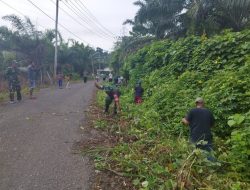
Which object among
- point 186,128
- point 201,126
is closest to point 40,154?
point 201,126

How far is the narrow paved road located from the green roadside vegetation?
744 millimetres

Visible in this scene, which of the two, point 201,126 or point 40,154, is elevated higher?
point 201,126

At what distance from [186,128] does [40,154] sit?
→ 3729 mm

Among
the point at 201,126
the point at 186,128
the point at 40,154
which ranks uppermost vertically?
the point at 201,126

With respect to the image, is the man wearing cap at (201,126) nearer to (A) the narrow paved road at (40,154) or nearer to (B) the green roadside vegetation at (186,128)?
(B) the green roadside vegetation at (186,128)

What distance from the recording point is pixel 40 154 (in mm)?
6605

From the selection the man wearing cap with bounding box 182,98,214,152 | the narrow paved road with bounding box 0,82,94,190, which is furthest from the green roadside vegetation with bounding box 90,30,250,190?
the narrow paved road with bounding box 0,82,94,190

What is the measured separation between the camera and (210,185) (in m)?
5.10

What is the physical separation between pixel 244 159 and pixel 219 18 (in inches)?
574

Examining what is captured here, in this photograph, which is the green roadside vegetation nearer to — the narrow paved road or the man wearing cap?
the man wearing cap

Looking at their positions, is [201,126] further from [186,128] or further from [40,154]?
[40,154]

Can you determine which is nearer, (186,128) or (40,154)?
(40,154)

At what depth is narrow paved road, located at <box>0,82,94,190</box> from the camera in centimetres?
532

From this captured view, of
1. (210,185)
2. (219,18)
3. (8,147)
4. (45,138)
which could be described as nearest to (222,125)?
(210,185)
